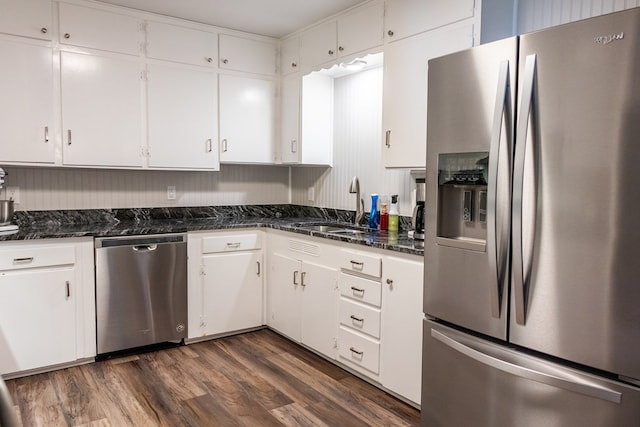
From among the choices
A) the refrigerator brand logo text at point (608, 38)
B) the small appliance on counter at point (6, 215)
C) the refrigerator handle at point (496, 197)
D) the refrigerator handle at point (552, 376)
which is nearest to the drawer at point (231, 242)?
the small appliance on counter at point (6, 215)

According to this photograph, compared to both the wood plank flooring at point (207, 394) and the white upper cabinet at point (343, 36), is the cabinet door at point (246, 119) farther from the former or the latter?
the wood plank flooring at point (207, 394)

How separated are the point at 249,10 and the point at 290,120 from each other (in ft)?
3.09

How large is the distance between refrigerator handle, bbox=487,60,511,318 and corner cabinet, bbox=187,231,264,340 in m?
2.34

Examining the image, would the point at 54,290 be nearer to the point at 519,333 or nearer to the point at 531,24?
the point at 519,333

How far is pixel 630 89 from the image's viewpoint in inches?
51.8

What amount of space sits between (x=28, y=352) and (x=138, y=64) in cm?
212

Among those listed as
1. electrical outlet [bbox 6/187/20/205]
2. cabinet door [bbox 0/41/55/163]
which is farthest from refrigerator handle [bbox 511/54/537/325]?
electrical outlet [bbox 6/187/20/205]

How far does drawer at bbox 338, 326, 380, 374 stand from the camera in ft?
8.76

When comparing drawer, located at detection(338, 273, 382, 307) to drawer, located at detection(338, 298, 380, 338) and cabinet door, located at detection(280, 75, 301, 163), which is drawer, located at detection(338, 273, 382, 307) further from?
cabinet door, located at detection(280, 75, 301, 163)

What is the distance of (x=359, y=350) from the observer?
2781mm

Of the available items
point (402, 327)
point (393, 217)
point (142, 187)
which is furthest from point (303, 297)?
point (142, 187)

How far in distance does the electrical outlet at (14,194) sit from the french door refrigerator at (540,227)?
3020 millimetres

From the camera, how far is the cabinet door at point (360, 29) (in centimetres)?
298

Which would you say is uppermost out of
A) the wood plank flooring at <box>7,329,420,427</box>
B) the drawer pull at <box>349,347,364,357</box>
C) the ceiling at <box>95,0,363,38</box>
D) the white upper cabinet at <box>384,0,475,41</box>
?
the ceiling at <box>95,0,363,38</box>
